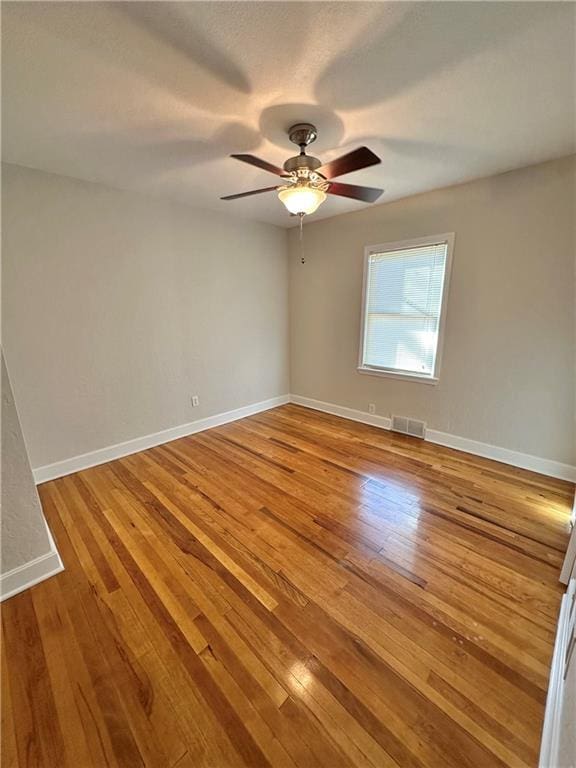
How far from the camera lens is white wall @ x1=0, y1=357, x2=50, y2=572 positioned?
4.93 feet

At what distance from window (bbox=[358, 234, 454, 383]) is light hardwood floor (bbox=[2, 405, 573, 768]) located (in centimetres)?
139

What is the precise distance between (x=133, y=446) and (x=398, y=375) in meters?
3.01

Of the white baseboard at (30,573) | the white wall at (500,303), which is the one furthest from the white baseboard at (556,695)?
the white baseboard at (30,573)

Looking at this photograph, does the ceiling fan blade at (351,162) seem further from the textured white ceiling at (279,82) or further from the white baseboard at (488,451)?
the white baseboard at (488,451)

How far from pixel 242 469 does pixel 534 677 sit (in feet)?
7.13

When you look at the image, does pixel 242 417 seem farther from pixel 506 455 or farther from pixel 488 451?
pixel 506 455

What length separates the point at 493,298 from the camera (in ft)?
8.98

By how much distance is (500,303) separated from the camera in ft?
8.88

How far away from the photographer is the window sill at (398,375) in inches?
128

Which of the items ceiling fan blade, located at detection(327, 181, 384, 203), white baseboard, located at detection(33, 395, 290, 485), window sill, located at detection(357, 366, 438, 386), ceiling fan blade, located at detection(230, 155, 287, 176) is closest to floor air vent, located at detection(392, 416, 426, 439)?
window sill, located at detection(357, 366, 438, 386)

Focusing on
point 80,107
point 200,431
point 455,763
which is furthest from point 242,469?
point 80,107

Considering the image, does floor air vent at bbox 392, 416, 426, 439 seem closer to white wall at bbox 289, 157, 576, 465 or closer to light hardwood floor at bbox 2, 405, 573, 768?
white wall at bbox 289, 157, 576, 465

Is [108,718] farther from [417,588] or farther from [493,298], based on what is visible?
[493,298]

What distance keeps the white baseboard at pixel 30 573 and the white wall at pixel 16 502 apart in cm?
3
